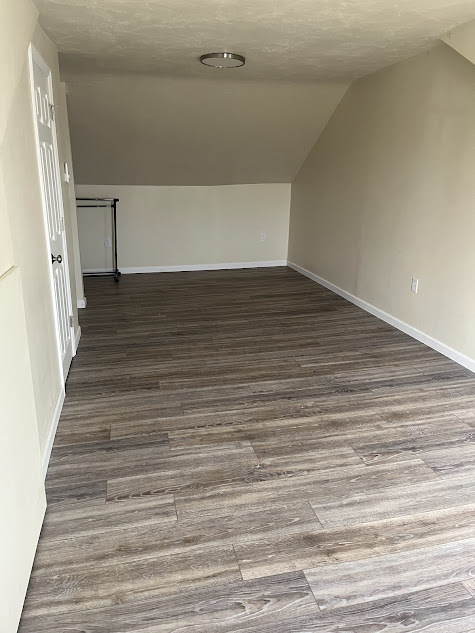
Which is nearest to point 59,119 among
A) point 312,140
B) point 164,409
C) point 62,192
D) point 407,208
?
point 62,192

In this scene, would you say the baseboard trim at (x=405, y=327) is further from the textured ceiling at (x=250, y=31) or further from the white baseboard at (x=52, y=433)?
the white baseboard at (x=52, y=433)

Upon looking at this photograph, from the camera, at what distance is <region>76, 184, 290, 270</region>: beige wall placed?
607cm

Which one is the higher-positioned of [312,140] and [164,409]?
[312,140]

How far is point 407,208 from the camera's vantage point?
3.95 meters

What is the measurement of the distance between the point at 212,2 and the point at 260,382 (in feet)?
7.18

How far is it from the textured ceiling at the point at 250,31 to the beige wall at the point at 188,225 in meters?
2.31

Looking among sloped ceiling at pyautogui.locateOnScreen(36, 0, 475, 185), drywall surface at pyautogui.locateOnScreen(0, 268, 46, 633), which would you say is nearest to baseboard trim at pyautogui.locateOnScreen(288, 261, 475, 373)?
sloped ceiling at pyautogui.locateOnScreen(36, 0, 475, 185)

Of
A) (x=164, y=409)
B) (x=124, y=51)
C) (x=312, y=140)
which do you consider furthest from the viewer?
(x=312, y=140)

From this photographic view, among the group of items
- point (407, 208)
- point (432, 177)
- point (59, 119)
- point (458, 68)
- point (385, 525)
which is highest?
point (458, 68)

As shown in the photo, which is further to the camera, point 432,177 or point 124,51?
point 432,177

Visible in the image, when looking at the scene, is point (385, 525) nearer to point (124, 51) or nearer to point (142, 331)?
point (142, 331)

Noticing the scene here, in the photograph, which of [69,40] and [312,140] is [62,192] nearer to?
[69,40]

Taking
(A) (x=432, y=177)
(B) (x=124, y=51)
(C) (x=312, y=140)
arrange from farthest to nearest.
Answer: (C) (x=312, y=140)
(A) (x=432, y=177)
(B) (x=124, y=51)

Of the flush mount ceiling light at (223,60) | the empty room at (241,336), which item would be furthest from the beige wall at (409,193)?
the flush mount ceiling light at (223,60)
